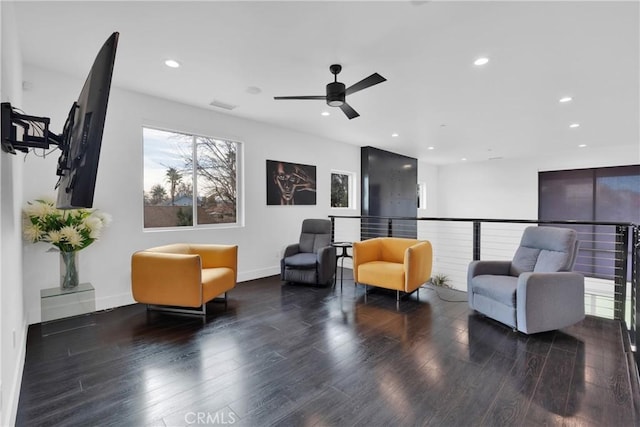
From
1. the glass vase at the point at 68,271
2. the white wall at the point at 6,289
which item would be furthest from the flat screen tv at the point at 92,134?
the glass vase at the point at 68,271

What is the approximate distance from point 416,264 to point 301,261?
164 cm

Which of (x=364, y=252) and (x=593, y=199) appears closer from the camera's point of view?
(x=364, y=252)

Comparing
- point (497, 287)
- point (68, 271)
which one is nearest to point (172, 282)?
point (68, 271)

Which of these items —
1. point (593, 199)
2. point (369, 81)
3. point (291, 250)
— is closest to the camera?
point (369, 81)

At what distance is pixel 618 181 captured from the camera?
6.68m

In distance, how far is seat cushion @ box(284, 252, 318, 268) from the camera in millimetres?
4297

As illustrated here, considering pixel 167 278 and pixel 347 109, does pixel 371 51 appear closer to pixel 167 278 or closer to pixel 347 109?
pixel 347 109

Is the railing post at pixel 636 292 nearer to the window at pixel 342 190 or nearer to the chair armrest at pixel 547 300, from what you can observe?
the chair armrest at pixel 547 300

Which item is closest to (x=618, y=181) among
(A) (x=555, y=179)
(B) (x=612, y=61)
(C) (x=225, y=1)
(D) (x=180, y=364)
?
(A) (x=555, y=179)

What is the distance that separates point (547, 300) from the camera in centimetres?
264

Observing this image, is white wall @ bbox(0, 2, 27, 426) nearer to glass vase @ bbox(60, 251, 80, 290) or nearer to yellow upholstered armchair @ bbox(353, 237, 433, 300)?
glass vase @ bbox(60, 251, 80, 290)

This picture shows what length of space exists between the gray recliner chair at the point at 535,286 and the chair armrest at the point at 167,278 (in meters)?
3.05

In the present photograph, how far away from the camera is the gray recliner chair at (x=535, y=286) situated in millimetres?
2637

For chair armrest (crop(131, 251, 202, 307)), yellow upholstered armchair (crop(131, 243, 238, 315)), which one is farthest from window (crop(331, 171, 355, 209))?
chair armrest (crop(131, 251, 202, 307))
